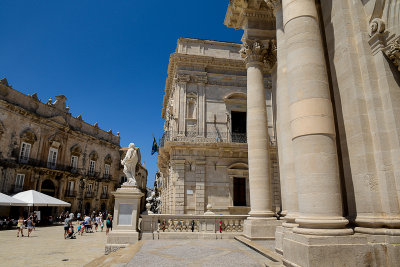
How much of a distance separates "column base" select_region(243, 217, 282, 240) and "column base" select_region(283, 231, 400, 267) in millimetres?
4302

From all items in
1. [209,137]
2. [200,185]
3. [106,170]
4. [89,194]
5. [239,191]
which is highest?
[209,137]

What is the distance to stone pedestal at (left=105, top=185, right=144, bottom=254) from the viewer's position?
10242 mm

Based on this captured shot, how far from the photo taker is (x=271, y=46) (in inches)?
410

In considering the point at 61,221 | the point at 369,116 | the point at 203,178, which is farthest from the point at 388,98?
the point at 61,221

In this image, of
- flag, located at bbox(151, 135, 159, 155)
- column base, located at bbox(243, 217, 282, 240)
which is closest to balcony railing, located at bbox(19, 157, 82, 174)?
flag, located at bbox(151, 135, 159, 155)

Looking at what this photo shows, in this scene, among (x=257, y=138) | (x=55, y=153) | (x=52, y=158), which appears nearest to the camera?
(x=257, y=138)

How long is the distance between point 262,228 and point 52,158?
3194 centimetres

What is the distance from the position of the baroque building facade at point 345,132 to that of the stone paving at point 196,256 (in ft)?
4.84

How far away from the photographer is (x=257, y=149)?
9.59 m

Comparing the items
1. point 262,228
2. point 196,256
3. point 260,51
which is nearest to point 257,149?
point 262,228

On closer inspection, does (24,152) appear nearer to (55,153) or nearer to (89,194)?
(55,153)

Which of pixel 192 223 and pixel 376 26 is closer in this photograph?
pixel 376 26

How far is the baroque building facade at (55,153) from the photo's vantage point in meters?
27.5

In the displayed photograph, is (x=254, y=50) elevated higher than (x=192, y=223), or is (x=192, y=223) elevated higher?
(x=254, y=50)
